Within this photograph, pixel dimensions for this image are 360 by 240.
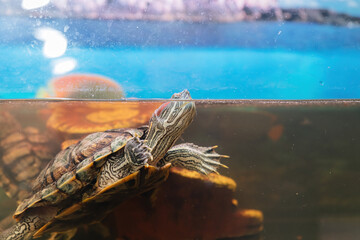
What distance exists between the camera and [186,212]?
116 inches

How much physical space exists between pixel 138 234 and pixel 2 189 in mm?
1736

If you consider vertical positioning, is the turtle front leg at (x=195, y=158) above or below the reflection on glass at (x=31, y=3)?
below

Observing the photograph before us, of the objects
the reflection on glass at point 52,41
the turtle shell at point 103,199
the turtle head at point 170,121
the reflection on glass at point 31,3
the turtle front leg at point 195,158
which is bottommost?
the turtle shell at point 103,199

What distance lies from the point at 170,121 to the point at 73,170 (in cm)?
89

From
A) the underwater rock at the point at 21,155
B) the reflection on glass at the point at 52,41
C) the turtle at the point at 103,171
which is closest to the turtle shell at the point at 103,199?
the turtle at the point at 103,171

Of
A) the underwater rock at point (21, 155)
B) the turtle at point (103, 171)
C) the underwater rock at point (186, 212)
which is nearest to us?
the turtle at point (103, 171)

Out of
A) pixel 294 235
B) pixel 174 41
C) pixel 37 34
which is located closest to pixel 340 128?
pixel 294 235

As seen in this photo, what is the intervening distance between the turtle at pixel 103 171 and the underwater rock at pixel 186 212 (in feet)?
1.54

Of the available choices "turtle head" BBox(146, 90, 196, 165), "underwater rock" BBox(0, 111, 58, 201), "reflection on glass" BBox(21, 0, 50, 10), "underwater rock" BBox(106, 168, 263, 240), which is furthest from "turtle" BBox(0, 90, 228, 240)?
"reflection on glass" BBox(21, 0, 50, 10)

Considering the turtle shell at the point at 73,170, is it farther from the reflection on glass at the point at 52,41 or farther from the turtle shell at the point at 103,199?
the reflection on glass at the point at 52,41

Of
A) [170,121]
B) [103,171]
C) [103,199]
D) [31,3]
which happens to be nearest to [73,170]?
[103,171]

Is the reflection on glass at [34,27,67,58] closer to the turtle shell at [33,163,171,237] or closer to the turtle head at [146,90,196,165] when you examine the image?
the turtle head at [146,90,196,165]

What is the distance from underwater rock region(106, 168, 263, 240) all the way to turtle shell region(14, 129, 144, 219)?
0.89 m

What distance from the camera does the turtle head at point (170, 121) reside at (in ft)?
7.04
